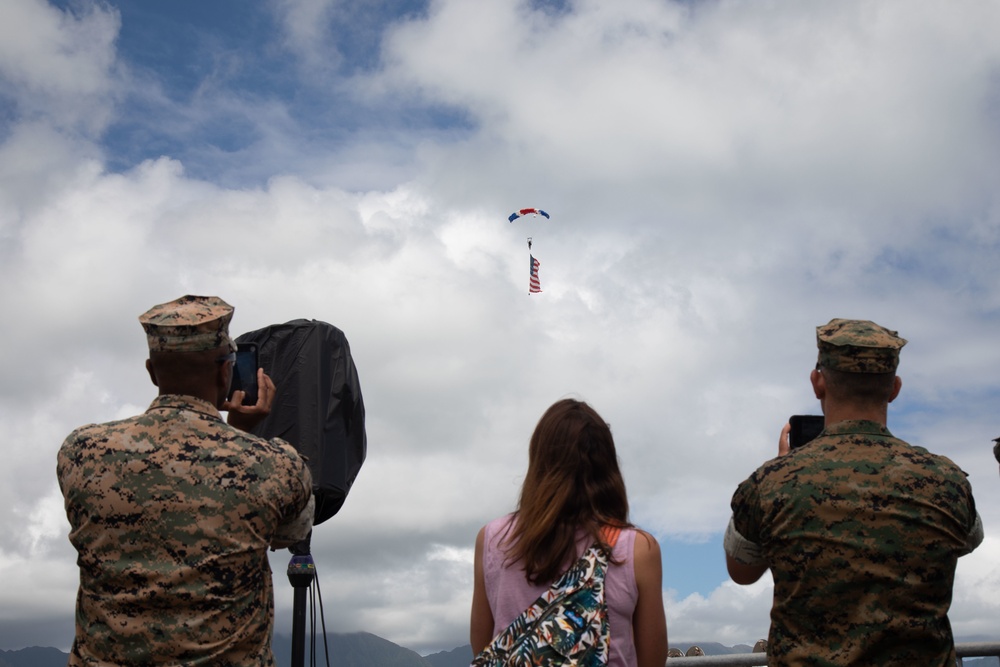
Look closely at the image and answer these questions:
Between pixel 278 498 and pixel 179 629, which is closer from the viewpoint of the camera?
pixel 179 629

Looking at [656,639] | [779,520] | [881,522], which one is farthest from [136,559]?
[881,522]

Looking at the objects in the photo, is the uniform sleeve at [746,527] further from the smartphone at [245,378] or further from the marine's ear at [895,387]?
the smartphone at [245,378]

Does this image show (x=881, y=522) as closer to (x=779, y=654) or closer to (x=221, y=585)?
(x=779, y=654)

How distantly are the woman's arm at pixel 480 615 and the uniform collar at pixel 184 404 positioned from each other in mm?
1066

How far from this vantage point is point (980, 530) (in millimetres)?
3580

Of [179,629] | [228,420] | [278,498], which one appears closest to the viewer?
[179,629]

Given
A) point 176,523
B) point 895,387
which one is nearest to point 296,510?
point 176,523

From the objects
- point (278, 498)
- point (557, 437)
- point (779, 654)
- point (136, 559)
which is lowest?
point (779, 654)

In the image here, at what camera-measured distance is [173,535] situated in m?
3.27

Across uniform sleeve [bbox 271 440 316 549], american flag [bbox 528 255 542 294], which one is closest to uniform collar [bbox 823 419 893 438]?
uniform sleeve [bbox 271 440 316 549]

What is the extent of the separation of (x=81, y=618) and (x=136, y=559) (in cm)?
31

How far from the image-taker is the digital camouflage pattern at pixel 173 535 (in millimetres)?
3211

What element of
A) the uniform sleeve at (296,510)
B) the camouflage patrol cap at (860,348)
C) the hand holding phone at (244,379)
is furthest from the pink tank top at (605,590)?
the hand holding phone at (244,379)

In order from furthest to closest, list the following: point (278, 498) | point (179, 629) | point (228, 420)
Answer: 1. point (228, 420)
2. point (278, 498)
3. point (179, 629)
